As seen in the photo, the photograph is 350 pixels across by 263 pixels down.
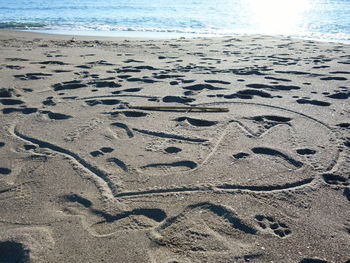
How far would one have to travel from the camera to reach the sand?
218 cm

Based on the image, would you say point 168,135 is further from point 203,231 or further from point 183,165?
point 203,231

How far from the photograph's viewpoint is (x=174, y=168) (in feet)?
10.1

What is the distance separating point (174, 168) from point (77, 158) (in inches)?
36.8

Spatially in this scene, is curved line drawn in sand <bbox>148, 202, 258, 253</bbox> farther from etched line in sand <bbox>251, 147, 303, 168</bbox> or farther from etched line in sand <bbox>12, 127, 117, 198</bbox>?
etched line in sand <bbox>251, 147, 303, 168</bbox>

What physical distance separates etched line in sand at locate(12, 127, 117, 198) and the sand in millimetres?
15

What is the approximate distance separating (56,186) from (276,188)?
179cm

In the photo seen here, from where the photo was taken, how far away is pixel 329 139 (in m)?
3.66

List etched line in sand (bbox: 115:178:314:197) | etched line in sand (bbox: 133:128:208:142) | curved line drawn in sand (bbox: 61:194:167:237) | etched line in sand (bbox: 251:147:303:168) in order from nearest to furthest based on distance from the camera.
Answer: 1. curved line drawn in sand (bbox: 61:194:167:237)
2. etched line in sand (bbox: 115:178:314:197)
3. etched line in sand (bbox: 251:147:303:168)
4. etched line in sand (bbox: 133:128:208:142)

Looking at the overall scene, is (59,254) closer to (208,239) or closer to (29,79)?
(208,239)

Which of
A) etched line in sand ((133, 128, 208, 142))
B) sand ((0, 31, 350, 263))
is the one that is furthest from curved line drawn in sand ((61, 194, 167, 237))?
etched line in sand ((133, 128, 208, 142))

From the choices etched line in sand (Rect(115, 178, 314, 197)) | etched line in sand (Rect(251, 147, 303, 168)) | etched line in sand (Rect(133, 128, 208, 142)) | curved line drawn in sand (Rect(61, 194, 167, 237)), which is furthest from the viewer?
etched line in sand (Rect(133, 128, 208, 142))

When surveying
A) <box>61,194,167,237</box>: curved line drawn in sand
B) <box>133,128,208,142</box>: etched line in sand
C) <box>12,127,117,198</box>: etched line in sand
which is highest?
<box>133,128,208,142</box>: etched line in sand

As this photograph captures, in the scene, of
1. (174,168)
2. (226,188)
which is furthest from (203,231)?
(174,168)

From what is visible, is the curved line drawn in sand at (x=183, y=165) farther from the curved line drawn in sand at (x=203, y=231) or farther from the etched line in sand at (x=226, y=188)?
the curved line drawn in sand at (x=203, y=231)
